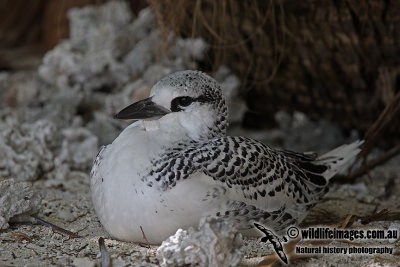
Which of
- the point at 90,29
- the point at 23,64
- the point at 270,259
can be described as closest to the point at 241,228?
the point at 270,259

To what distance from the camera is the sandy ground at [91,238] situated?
2479 millimetres

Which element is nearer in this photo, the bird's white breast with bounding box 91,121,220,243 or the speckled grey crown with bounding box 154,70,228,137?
the bird's white breast with bounding box 91,121,220,243

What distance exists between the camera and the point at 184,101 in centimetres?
282

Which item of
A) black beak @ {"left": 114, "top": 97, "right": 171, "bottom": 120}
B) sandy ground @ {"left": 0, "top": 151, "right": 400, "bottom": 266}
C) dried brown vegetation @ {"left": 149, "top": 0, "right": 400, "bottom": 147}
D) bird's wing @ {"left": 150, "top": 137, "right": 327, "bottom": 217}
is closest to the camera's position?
sandy ground @ {"left": 0, "top": 151, "right": 400, "bottom": 266}

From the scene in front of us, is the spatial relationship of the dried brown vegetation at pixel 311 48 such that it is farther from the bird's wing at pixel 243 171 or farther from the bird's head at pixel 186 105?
the bird's wing at pixel 243 171

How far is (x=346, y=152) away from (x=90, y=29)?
2820mm

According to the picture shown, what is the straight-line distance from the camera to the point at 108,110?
473cm

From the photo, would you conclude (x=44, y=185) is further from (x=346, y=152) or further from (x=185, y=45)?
(x=346, y=152)

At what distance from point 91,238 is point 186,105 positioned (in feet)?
2.62

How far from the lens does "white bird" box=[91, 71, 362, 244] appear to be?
2.53m

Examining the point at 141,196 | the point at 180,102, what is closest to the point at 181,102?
the point at 180,102

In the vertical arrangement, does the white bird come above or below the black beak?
below

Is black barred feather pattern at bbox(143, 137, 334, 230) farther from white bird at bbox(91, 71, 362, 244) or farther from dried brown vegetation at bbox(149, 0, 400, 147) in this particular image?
dried brown vegetation at bbox(149, 0, 400, 147)

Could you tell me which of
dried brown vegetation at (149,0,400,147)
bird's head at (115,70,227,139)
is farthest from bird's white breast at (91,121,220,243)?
dried brown vegetation at (149,0,400,147)
